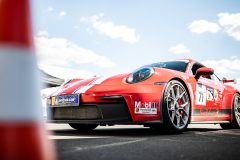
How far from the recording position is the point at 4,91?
1.21 meters

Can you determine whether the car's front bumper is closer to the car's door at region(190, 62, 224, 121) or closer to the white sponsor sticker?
the white sponsor sticker

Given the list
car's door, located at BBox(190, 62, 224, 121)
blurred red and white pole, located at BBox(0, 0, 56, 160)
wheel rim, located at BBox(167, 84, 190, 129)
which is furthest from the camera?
car's door, located at BBox(190, 62, 224, 121)

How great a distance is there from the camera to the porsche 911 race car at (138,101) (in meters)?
2.82

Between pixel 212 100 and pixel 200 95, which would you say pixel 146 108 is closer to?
pixel 200 95

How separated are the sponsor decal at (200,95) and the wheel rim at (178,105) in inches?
14.3

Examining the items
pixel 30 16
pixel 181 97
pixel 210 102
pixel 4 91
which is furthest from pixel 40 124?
pixel 210 102

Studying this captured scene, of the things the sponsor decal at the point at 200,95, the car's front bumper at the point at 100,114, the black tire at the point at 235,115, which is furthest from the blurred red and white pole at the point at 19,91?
the black tire at the point at 235,115

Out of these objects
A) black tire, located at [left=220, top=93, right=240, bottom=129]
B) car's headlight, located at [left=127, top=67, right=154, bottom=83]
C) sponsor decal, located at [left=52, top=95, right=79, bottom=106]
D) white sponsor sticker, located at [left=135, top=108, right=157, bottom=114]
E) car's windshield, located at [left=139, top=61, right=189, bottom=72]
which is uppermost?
car's windshield, located at [left=139, top=61, right=189, bottom=72]

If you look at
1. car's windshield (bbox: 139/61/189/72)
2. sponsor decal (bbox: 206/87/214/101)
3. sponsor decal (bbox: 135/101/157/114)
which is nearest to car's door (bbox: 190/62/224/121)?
sponsor decal (bbox: 206/87/214/101)

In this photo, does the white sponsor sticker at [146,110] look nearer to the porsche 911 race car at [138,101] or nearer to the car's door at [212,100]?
the porsche 911 race car at [138,101]

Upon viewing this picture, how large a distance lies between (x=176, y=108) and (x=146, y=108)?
1.88ft

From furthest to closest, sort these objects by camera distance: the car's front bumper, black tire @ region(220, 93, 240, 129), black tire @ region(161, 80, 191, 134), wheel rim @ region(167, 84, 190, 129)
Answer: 1. black tire @ region(220, 93, 240, 129)
2. wheel rim @ region(167, 84, 190, 129)
3. black tire @ region(161, 80, 191, 134)
4. the car's front bumper

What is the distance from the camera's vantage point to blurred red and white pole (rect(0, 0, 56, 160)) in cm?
113

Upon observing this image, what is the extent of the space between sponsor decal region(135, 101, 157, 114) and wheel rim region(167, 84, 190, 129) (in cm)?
24
